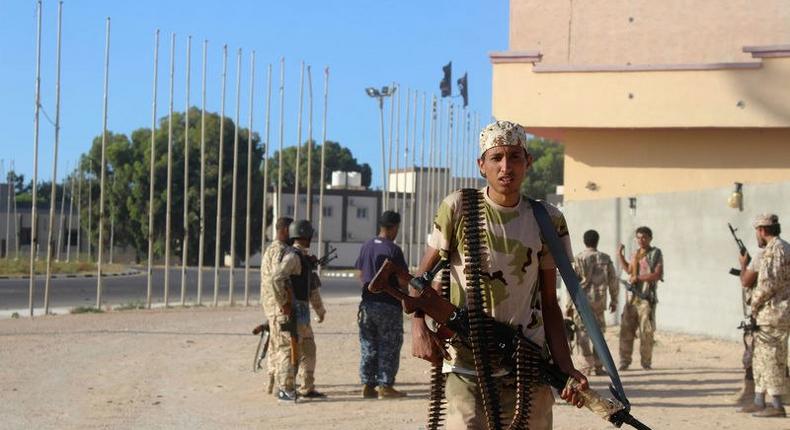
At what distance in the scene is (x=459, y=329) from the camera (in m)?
5.31

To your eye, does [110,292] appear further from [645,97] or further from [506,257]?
[506,257]

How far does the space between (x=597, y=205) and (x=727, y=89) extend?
351cm

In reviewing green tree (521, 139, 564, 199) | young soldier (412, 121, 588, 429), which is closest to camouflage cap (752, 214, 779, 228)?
young soldier (412, 121, 588, 429)

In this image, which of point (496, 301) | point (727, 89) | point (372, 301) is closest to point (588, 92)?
point (727, 89)

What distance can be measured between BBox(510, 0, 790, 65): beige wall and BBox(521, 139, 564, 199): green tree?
225 ft

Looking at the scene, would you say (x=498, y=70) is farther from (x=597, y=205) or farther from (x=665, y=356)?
(x=665, y=356)

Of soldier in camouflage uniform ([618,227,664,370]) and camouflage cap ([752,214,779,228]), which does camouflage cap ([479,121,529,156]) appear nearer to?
camouflage cap ([752,214,779,228])

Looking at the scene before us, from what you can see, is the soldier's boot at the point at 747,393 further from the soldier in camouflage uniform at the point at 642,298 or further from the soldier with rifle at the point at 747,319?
the soldier in camouflage uniform at the point at 642,298

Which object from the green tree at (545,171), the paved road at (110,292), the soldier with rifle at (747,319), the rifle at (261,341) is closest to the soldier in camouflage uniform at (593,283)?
the soldier with rifle at (747,319)

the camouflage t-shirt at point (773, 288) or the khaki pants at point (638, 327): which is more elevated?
the camouflage t-shirt at point (773, 288)

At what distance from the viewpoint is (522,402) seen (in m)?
5.30

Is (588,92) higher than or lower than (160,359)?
higher

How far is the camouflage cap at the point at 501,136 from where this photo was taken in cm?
538

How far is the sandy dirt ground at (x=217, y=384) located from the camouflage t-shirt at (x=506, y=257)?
5372mm
